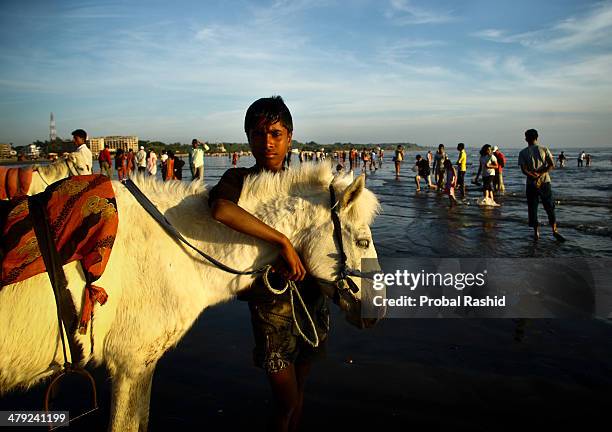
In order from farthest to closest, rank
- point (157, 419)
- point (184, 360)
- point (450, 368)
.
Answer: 1. point (184, 360)
2. point (450, 368)
3. point (157, 419)

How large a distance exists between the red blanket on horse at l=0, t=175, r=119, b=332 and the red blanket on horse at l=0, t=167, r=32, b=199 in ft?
1.00

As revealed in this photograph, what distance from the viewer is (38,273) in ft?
5.57

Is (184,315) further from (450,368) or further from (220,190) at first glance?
(450,368)

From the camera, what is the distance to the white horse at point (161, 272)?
5.82ft

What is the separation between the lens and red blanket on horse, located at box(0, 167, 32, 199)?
2037mm

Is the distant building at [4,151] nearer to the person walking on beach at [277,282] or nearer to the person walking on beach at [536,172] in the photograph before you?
the person walking on beach at [536,172]

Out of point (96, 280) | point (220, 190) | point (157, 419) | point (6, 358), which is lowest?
point (157, 419)

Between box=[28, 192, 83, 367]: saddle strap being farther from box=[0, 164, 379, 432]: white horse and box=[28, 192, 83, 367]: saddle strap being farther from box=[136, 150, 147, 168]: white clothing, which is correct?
box=[136, 150, 147, 168]: white clothing

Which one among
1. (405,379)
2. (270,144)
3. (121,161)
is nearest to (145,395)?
(270,144)

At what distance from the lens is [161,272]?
1979 mm

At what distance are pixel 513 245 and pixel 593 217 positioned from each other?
227 inches

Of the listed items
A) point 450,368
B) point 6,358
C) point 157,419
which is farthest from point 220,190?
point 450,368

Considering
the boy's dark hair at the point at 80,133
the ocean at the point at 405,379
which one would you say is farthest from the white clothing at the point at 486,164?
the boy's dark hair at the point at 80,133

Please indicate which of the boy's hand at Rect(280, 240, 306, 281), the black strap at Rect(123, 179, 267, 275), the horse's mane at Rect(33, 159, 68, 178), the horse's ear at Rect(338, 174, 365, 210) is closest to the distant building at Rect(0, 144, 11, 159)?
the horse's mane at Rect(33, 159, 68, 178)
